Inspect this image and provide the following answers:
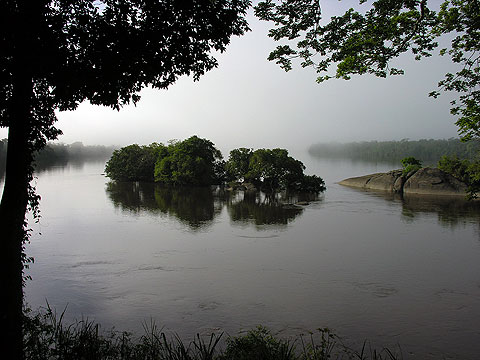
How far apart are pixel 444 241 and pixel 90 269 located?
838 inches

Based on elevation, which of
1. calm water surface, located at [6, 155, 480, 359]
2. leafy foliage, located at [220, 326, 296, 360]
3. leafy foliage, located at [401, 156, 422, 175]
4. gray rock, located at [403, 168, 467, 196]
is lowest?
calm water surface, located at [6, 155, 480, 359]

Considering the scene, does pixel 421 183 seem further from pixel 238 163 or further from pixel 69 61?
pixel 69 61

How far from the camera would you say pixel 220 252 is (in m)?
21.8

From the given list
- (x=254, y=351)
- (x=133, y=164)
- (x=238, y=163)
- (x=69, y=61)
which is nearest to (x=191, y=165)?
(x=238, y=163)

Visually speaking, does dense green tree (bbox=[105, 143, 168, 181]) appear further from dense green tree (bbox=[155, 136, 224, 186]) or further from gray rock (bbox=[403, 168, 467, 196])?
gray rock (bbox=[403, 168, 467, 196])

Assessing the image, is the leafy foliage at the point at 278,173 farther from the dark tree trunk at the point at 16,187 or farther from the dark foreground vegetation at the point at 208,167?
the dark tree trunk at the point at 16,187

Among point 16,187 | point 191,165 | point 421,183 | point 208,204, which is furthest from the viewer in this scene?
point 191,165

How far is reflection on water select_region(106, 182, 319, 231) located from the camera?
3278 centimetres

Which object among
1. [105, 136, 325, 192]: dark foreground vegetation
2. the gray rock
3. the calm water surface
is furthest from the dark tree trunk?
the gray rock

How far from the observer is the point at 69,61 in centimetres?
782

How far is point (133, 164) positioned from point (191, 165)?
16402 mm

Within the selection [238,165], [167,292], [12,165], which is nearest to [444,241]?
[167,292]

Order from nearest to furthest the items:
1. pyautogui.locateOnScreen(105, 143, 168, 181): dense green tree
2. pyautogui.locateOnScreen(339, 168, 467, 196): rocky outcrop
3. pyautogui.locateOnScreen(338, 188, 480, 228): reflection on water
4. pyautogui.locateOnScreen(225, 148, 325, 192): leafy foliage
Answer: pyautogui.locateOnScreen(338, 188, 480, 228): reflection on water < pyautogui.locateOnScreen(339, 168, 467, 196): rocky outcrop < pyautogui.locateOnScreen(225, 148, 325, 192): leafy foliage < pyautogui.locateOnScreen(105, 143, 168, 181): dense green tree

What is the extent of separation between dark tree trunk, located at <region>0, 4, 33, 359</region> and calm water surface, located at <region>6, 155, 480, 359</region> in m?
5.62
